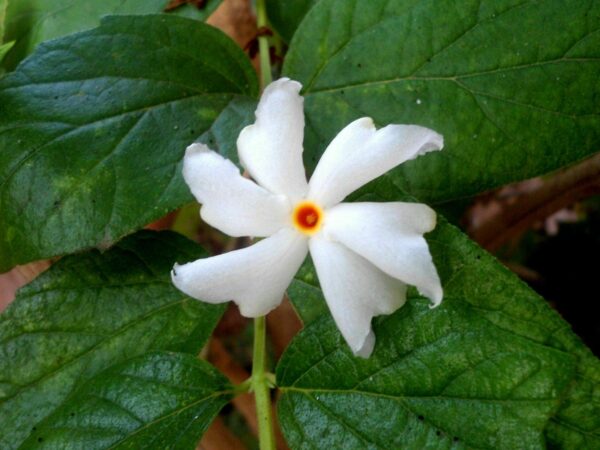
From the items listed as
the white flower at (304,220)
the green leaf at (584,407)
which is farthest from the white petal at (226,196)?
the green leaf at (584,407)

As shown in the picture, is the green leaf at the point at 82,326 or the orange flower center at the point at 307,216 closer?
the orange flower center at the point at 307,216

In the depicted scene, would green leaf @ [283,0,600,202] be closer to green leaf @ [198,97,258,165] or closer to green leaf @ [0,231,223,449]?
green leaf @ [198,97,258,165]

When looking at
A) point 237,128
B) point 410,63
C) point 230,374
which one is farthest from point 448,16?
point 230,374

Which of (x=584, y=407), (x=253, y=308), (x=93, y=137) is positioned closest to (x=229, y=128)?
(x=93, y=137)

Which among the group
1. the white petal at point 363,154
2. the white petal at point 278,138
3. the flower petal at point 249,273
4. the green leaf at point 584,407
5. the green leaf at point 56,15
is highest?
the green leaf at point 56,15

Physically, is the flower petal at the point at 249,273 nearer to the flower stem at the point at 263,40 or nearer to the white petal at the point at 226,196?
the white petal at the point at 226,196

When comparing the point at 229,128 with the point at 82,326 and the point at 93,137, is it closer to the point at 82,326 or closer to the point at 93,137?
the point at 93,137
